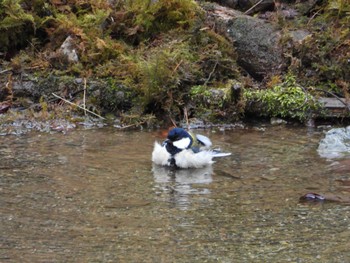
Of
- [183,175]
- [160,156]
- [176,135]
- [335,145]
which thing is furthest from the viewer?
[335,145]

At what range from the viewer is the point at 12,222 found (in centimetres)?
586

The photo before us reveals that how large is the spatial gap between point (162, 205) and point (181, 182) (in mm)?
1051

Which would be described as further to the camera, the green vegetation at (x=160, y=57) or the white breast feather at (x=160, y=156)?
the green vegetation at (x=160, y=57)

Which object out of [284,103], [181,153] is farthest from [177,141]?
[284,103]

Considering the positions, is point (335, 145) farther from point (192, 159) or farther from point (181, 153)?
point (181, 153)

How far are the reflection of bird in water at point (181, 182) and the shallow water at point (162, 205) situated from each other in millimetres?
10

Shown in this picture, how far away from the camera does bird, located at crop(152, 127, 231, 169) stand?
8.08 meters

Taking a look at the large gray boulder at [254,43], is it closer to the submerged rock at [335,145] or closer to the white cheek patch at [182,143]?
the submerged rock at [335,145]

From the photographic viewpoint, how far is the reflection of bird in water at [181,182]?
22.0ft

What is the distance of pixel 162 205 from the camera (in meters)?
6.44

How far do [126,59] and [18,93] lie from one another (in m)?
1.73

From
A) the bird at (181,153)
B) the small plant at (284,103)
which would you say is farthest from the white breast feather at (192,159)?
the small plant at (284,103)

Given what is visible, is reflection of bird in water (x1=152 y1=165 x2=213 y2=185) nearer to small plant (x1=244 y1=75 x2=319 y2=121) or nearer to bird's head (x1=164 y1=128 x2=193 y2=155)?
bird's head (x1=164 y1=128 x2=193 y2=155)

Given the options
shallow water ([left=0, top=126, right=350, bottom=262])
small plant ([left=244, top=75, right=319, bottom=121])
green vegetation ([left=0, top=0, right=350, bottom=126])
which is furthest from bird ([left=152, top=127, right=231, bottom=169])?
small plant ([left=244, top=75, right=319, bottom=121])
